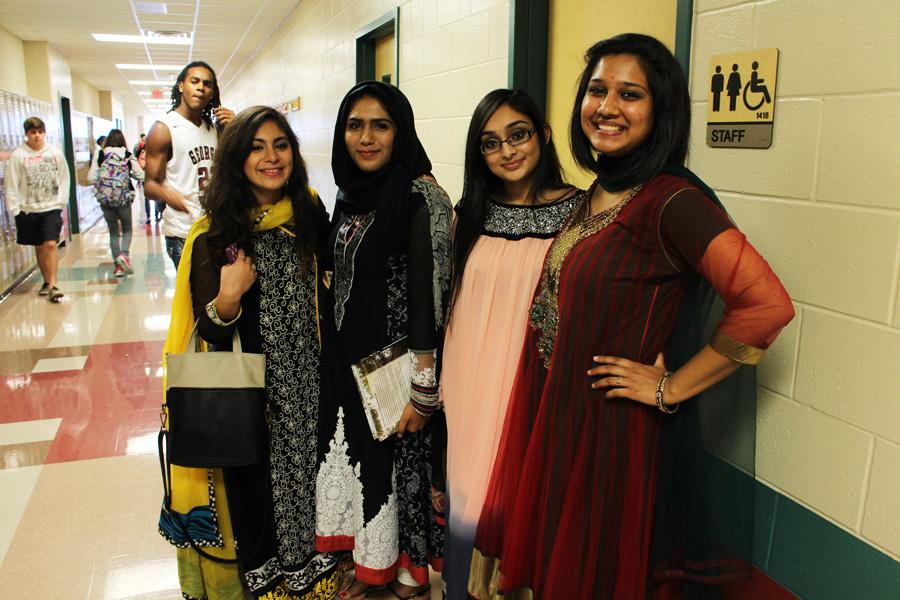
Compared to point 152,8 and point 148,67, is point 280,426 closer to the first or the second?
point 152,8

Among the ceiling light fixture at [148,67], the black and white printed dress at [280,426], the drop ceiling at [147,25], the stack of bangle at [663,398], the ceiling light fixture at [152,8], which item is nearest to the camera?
the stack of bangle at [663,398]

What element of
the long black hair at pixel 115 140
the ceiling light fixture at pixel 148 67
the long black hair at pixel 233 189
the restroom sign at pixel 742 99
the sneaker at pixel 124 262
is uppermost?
the ceiling light fixture at pixel 148 67

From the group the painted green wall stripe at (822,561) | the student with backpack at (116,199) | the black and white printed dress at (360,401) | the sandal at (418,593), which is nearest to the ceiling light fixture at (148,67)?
the student with backpack at (116,199)

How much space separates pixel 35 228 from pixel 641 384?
6682 millimetres

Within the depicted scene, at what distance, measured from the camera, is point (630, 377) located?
4.53 feet

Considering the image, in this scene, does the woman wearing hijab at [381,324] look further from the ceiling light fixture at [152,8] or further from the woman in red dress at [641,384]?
the ceiling light fixture at [152,8]

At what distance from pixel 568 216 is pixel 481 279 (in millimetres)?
271

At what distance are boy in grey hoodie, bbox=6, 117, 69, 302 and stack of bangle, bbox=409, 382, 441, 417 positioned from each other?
Result: 5857mm

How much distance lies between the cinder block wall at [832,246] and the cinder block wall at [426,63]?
1.72m

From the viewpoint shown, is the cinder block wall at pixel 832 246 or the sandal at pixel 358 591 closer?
the cinder block wall at pixel 832 246

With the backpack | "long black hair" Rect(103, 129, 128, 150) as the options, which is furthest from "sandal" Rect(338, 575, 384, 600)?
"long black hair" Rect(103, 129, 128, 150)

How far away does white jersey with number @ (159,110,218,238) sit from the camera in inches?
126

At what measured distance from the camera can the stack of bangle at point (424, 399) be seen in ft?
6.46

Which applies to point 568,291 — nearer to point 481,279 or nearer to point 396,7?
point 481,279
